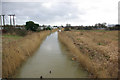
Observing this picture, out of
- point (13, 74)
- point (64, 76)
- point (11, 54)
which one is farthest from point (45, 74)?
point (11, 54)

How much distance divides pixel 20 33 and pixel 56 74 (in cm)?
1519

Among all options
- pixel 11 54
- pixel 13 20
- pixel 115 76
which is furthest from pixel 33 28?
pixel 115 76

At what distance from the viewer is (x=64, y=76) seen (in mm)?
3369

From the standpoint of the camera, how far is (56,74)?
3.49 metres

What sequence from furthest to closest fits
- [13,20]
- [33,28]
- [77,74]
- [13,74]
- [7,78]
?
[13,20]
[33,28]
[77,74]
[13,74]
[7,78]

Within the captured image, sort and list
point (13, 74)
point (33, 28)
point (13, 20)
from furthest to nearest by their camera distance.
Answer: point (13, 20) < point (33, 28) < point (13, 74)

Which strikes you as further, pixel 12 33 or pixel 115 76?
pixel 12 33

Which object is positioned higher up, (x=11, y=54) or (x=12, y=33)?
(x=12, y=33)

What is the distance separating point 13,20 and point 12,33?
9493mm

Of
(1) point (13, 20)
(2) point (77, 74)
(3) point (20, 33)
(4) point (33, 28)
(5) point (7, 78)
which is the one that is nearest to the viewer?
(5) point (7, 78)

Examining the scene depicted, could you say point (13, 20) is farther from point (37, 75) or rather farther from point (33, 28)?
point (37, 75)

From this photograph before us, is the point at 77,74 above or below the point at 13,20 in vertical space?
below

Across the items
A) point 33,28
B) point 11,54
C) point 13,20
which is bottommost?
point 11,54

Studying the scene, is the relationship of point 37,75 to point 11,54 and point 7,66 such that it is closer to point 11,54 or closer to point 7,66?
point 7,66
